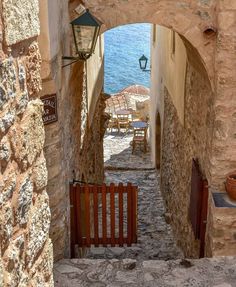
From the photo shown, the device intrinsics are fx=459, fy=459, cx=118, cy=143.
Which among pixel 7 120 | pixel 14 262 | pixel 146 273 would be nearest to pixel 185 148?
pixel 146 273

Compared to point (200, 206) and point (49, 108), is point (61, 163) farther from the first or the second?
point (200, 206)

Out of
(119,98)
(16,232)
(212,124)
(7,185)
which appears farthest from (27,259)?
(119,98)

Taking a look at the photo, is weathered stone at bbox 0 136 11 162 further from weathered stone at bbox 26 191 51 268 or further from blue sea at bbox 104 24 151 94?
blue sea at bbox 104 24 151 94

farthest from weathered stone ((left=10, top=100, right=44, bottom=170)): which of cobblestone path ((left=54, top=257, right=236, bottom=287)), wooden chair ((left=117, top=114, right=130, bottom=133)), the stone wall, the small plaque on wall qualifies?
wooden chair ((left=117, top=114, right=130, bottom=133))

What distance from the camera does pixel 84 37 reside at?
4703mm

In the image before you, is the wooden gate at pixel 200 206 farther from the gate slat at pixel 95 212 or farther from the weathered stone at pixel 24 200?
the weathered stone at pixel 24 200

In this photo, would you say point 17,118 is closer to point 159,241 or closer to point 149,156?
point 159,241

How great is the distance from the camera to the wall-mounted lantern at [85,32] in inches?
181

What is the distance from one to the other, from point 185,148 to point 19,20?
20.3 feet

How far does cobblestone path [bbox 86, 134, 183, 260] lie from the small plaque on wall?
379 centimetres

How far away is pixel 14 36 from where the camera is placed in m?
1.72

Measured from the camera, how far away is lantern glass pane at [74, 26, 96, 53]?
4641mm

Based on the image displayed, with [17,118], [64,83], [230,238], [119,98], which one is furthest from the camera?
[119,98]

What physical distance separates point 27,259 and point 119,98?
22499 mm
